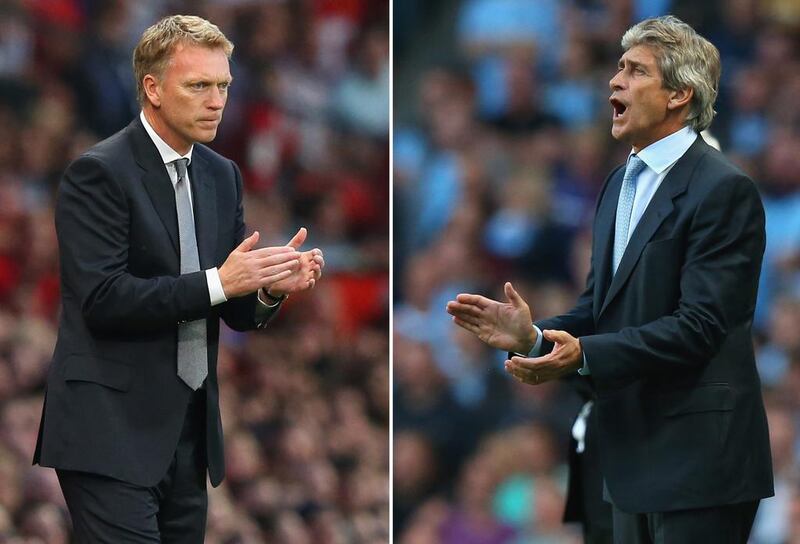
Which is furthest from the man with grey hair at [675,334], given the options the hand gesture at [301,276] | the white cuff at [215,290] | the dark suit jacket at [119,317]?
the dark suit jacket at [119,317]

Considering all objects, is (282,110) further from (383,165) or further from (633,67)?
(633,67)

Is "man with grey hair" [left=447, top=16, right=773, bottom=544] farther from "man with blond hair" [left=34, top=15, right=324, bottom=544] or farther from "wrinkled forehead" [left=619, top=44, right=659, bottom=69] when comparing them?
"man with blond hair" [left=34, top=15, right=324, bottom=544]

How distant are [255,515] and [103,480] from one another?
2294 millimetres

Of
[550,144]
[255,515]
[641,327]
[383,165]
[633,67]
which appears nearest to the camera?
[641,327]

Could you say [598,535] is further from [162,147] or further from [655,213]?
[162,147]

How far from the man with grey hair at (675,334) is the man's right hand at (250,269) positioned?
367 mm

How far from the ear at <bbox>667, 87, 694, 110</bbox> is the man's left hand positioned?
0.51m

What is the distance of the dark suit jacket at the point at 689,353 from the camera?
2.25 metres

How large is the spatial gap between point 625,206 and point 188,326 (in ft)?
2.89

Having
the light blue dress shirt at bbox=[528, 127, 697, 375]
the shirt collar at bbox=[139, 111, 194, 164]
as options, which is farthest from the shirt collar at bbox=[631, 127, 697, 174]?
the shirt collar at bbox=[139, 111, 194, 164]

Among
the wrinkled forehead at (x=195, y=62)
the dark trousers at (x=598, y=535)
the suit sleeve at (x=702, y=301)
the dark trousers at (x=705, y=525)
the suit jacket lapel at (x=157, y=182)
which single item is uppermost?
the wrinkled forehead at (x=195, y=62)

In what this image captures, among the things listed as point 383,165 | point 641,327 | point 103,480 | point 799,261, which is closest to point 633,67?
point 641,327

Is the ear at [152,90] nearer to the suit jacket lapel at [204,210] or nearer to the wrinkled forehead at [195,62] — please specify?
the wrinkled forehead at [195,62]

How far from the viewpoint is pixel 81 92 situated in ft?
15.5
